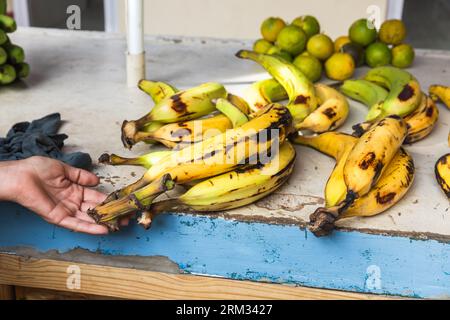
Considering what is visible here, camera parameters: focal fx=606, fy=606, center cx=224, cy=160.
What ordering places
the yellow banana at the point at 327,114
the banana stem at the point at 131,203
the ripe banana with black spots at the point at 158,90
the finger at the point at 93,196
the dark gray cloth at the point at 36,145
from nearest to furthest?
the banana stem at the point at 131,203
the finger at the point at 93,196
the dark gray cloth at the point at 36,145
the yellow banana at the point at 327,114
the ripe banana with black spots at the point at 158,90

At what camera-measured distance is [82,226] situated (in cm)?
117

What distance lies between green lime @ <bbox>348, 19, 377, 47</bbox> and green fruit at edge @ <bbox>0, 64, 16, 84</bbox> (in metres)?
1.16

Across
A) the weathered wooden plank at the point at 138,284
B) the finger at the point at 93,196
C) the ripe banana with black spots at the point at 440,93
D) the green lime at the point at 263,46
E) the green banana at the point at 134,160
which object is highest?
the green lime at the point at 263,46

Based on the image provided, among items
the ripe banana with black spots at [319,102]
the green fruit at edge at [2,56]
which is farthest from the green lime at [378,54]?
the green fruit at edge at [2,56]

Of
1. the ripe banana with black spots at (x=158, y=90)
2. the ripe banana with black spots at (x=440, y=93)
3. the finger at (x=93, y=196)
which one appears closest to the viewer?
the finger at (x=93, y=196)

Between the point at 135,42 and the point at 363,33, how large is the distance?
0.81 m

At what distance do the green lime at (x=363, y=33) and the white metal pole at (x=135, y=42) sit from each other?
769mm

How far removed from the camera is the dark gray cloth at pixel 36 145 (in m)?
1.36

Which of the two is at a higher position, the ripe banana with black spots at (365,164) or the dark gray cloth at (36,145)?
the ripe banana with black spots at (365,164)

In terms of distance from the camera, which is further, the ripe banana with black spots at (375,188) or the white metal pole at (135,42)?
the white metal pole at (135,42)

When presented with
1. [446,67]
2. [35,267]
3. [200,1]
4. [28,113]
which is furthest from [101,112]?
[200,1]

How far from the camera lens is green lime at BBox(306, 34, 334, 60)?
6.63 feet

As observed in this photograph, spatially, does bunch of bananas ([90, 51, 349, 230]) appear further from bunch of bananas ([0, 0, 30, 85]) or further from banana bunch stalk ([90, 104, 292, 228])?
bunch of bananas ([0, 0, 30, 85])

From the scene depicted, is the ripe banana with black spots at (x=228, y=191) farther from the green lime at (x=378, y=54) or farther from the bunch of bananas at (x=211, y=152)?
the green lime at (x=378, y=54)
